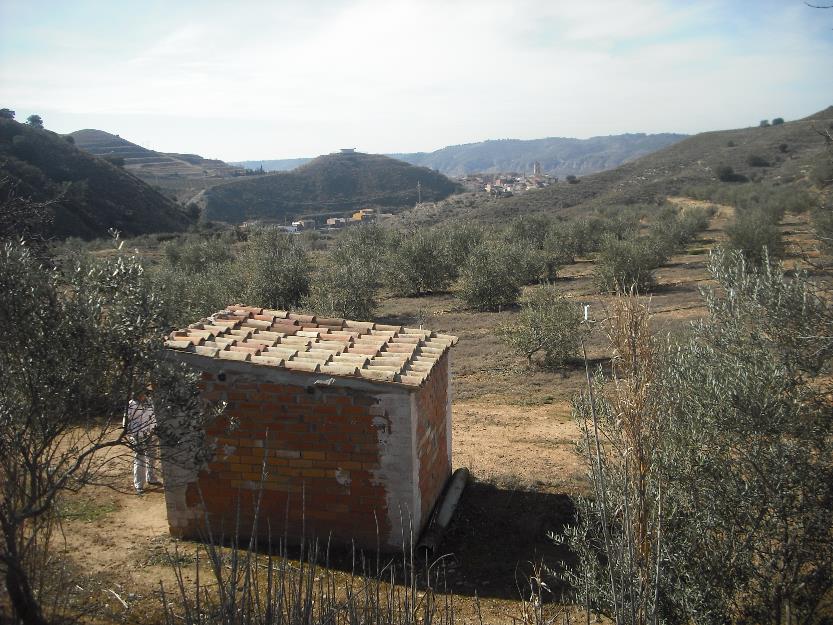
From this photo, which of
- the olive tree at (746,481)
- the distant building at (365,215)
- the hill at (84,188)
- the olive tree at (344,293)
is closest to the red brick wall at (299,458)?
the olive tree at (746,481)

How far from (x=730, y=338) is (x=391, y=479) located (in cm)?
329

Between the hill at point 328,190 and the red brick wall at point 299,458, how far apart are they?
2102 inches

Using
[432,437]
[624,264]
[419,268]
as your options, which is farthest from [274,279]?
[432,437]

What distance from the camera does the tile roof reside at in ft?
19.9

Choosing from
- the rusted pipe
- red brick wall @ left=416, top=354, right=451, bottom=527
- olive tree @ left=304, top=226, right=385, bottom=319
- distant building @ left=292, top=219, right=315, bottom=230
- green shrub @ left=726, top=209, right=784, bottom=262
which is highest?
distant building @ left=292, top=219, right=315, bottom=230

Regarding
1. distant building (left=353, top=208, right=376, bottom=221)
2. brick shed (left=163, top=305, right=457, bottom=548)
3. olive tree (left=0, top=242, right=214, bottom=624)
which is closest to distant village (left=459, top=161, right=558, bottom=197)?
distant building (left=353, top=208, right=376, bottom=221)

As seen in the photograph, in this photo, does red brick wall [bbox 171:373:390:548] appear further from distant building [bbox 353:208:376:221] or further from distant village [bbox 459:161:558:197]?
distant village [bbox 459:161:558:197]

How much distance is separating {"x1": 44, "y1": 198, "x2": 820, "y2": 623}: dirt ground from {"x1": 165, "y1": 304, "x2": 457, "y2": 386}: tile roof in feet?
5.15

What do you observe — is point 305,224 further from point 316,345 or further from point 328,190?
point 316,345

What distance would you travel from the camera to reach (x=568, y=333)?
45.9ft

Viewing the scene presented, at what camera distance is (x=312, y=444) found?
614cm

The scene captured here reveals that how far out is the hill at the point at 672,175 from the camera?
164 ft

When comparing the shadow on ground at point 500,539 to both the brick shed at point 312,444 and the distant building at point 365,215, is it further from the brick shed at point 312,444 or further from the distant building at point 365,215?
the distant building at point 365,215

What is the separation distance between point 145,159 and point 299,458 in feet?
266
